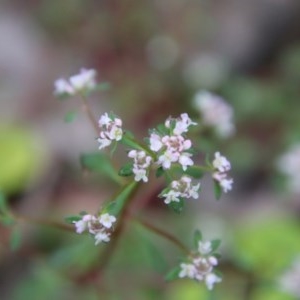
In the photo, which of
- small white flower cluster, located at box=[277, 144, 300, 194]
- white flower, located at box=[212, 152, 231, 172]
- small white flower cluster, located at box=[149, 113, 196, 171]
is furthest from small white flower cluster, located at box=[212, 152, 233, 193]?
small white flower cluster, located at box=[277, 144, 300, 194]

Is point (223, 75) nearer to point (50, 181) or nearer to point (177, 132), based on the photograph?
point (50, 181)

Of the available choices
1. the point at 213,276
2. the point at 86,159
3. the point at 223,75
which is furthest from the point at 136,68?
the point at 213,276

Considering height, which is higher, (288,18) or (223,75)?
(288,18)

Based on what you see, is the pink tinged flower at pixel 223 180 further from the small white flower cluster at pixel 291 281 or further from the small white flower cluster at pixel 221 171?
the small white flower cluster at pixel 291 281

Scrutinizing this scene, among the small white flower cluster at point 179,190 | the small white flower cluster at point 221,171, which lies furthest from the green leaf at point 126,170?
the small white flower cluster at point 221,171

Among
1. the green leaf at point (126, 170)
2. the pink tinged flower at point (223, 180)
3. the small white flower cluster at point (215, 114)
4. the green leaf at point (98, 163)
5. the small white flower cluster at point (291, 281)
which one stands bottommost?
the green leaf at point (126, 170)

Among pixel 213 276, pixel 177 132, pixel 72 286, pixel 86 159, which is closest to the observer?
pixel 177 132

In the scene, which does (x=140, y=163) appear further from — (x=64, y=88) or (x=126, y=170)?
(x=64, y=88)
